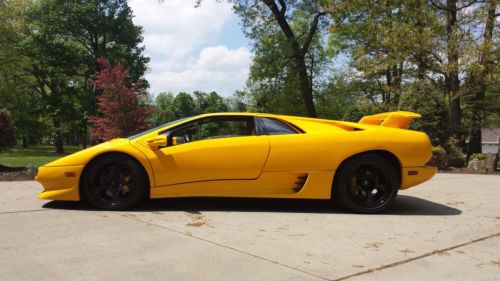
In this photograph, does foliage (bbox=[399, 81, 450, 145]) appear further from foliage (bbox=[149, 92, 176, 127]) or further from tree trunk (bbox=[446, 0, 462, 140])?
foliage (bbox=[149, 92, 176, 127])

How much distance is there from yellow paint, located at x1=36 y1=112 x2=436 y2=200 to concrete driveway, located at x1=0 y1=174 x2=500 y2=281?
0.25 m

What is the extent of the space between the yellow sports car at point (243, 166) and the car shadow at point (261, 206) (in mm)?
184

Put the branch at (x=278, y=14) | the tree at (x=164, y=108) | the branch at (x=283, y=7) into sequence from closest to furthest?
the branch at (x=278, y=14) → the branch at (x=283, y=7) → the tree at (x=164, y=108)

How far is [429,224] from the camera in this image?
4.52 m

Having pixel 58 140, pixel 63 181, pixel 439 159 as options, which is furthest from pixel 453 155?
pixel 58 140

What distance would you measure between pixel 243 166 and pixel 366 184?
4.93 ft

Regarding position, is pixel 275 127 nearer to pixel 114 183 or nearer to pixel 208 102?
pixel 114 183

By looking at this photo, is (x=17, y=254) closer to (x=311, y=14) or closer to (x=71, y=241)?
(x=71, y=241)

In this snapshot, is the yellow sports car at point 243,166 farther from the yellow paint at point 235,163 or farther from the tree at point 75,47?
the tree at point 75,47

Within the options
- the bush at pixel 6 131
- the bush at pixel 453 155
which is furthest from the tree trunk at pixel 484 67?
the bush at pixel 6 131

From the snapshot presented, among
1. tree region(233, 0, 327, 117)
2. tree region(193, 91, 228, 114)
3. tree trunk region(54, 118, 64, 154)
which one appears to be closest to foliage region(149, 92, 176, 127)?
tree region(193, 91, 228, 114)

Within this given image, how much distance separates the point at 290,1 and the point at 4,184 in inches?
655

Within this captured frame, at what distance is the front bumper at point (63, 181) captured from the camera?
15.8 feet

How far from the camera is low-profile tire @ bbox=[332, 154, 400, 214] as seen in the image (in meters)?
4.99
